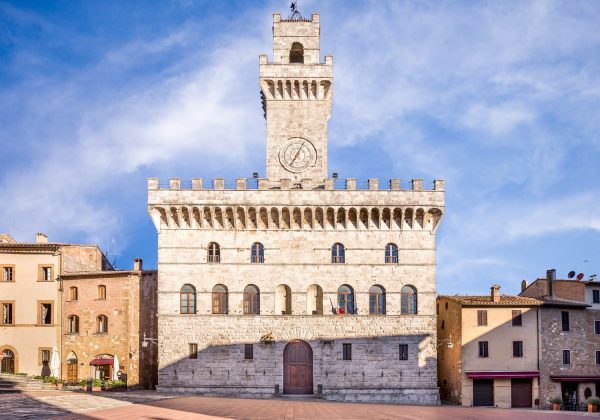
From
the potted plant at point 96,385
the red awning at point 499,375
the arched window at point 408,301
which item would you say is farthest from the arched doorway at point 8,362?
the red awning at point 499,375

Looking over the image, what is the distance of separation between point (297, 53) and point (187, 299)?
20746 millimetres

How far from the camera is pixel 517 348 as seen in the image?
153ft

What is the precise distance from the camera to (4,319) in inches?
1900

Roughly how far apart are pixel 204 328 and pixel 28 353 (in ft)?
43.1

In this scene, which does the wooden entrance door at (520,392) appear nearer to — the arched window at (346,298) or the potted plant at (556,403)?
the potted plant at (556,403)

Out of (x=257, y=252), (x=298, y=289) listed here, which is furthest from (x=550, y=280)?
(x=257, y=252)

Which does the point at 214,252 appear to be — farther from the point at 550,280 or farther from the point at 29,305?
the point at 550,280

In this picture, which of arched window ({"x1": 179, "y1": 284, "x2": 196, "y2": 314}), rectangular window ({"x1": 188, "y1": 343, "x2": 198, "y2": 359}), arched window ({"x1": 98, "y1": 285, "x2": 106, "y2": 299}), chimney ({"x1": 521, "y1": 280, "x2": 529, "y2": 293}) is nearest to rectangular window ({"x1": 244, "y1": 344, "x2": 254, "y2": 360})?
rectangular window ({"x1": 188, "y1": 343, "x2": 198, "y2": 359})

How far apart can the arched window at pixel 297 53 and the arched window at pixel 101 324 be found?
23739 millimetres

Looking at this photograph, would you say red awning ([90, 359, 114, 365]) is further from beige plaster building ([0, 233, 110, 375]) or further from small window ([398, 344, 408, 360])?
small window ([398, 344, 408, 360])

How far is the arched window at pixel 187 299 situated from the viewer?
1789 inches

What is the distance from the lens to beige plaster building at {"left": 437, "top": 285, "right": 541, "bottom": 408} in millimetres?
46062

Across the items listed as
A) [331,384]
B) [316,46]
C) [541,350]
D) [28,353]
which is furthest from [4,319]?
[541,350]

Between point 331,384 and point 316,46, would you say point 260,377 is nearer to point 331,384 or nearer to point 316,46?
point 331,384
